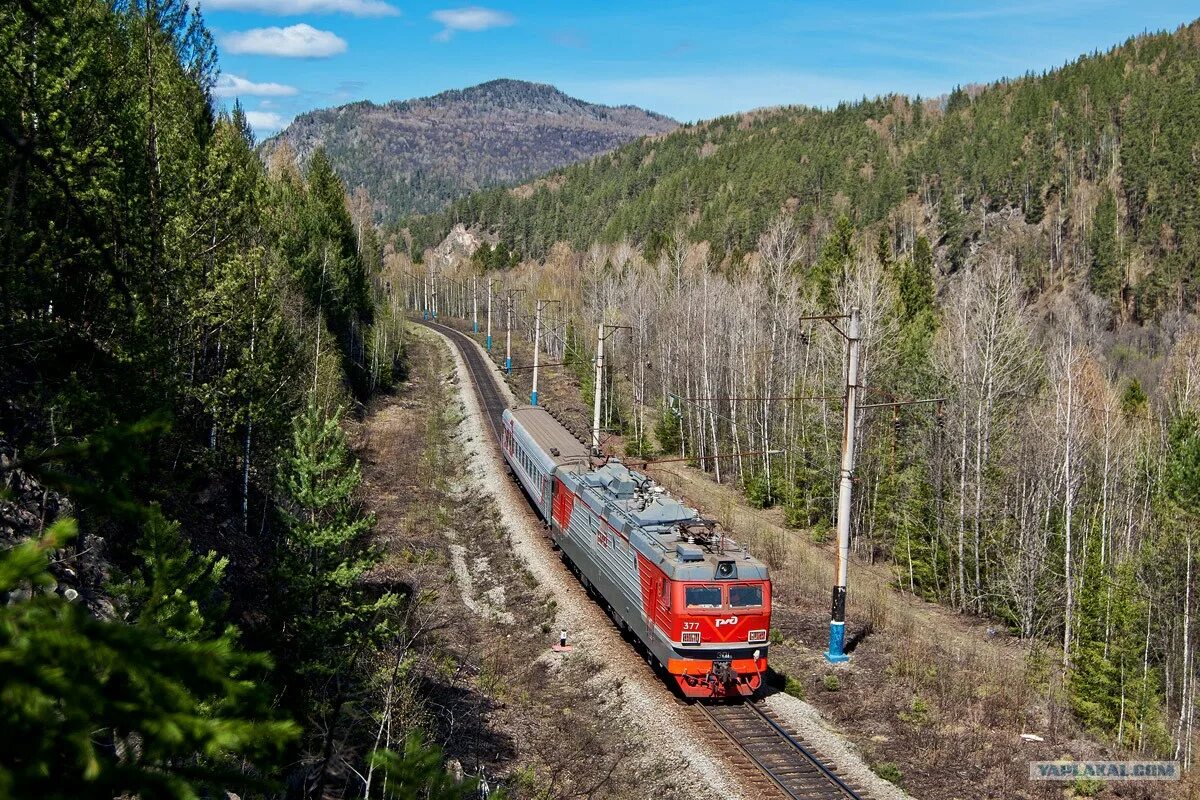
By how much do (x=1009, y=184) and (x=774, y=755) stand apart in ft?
382

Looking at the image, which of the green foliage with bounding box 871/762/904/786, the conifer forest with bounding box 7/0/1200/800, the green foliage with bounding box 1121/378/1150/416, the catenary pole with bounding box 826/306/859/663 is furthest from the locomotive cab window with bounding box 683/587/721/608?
the green foliage with bounding box 1121/378/1150/416

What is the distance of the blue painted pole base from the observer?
19.4 meters

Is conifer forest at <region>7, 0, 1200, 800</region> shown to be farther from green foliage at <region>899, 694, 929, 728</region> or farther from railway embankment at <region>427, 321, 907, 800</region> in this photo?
railway embankment at <region>427, 321, 907, 800</region>

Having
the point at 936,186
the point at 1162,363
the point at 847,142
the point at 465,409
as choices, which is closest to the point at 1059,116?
the point at 936,186

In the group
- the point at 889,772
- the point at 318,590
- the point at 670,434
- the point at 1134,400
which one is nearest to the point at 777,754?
the point at 889,772

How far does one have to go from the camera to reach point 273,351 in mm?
23812

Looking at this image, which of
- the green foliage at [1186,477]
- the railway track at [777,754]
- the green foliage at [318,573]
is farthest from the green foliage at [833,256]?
the green foliage at [318,573]

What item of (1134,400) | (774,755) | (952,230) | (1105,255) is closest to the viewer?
(774,755)

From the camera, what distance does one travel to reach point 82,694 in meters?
2.53

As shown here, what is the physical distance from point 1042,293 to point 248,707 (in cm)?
Result: 10915

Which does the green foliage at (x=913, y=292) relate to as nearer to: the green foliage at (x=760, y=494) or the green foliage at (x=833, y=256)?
the green foliage at (x=833, y=256)

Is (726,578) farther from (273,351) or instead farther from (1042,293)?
(1042,293)

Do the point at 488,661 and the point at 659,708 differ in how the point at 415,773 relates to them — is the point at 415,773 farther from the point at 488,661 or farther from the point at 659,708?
the point at 488,661

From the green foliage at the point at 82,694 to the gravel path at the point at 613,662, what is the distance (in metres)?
12.9
